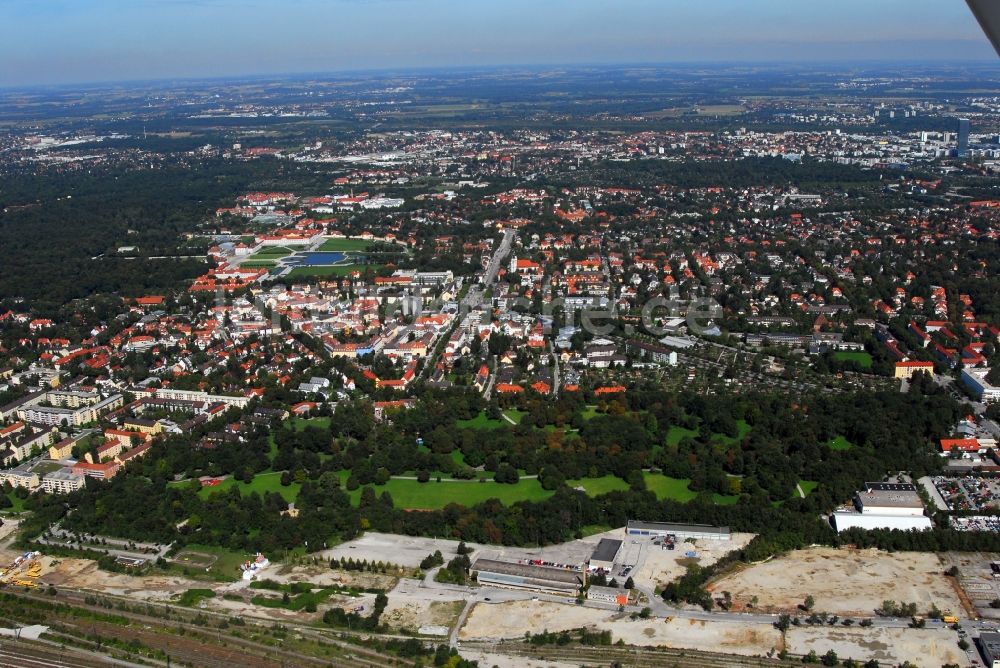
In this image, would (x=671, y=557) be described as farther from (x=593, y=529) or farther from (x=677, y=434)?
(x=677, y=434)

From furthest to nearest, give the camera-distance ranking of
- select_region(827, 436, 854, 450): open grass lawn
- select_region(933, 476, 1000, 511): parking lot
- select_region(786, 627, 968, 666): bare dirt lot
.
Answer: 1. select_region(827, 436, 854, 450): open grass lawn
2. select_region(933, 476, 1000, 511): parking lot
3. select_region(786, 627, 968, 666): bare dirt lot

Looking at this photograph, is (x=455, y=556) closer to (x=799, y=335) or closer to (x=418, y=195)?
(x=799, y=335)

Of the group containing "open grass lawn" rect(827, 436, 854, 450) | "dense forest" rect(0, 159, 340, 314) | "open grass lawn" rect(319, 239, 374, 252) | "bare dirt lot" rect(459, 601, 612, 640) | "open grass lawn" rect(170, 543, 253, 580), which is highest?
"dense forest" rect(0, 159, 340, 314)

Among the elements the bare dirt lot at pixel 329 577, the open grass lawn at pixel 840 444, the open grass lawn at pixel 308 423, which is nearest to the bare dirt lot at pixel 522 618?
the bare dirt lot at pixel 329 577

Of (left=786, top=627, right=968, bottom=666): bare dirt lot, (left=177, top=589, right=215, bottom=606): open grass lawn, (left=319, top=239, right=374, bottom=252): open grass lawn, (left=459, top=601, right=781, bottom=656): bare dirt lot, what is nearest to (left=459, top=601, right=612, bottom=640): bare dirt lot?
(left=459, top=601, right=781, bottom=656): bare dirt lot

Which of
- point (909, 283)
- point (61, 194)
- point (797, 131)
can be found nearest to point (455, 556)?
point (909, 283)

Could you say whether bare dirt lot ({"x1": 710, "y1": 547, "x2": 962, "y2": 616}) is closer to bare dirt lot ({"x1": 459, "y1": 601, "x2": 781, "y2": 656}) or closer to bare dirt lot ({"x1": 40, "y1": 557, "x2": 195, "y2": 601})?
bare dirt lot ({"x1": 459, "y1": 601, "x2": 781, "y2": 656})
